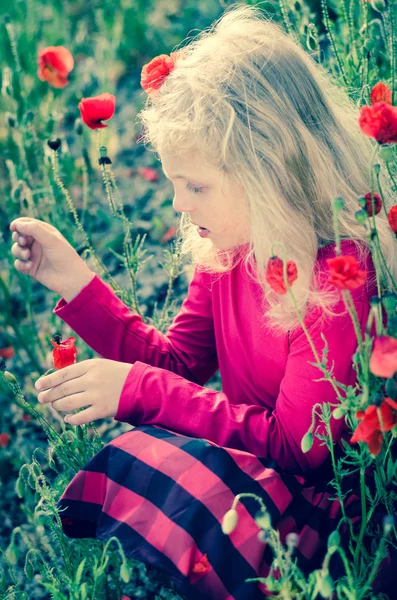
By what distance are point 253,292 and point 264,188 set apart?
23 centimetres

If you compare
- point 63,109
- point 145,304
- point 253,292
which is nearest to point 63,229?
point 145,304

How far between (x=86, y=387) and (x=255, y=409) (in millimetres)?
283

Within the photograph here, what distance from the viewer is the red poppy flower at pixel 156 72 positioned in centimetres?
125

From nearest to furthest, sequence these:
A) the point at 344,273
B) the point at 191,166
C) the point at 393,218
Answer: the point at 344,273 < the point at 393,218 < the point at 191,166

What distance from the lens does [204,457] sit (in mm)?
1117

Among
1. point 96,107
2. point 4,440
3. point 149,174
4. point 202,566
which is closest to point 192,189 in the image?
point 96,107

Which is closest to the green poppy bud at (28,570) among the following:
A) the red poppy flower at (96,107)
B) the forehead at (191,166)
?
the forehead at (191,166)

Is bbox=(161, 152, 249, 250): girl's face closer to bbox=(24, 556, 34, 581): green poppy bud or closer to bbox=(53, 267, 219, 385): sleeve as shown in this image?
bbox=(53, 267, 219, 385): sleeve

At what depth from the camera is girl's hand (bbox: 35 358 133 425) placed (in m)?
1.19

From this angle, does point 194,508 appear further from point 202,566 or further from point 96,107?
point 96,107

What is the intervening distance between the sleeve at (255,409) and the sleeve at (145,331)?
185mm

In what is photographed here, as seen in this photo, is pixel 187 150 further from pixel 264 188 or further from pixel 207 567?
pixel 207 567

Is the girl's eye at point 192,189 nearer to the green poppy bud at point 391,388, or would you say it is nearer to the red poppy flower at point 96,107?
the red poppy flower at point 96,107

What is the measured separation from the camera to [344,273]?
854 millimetres
